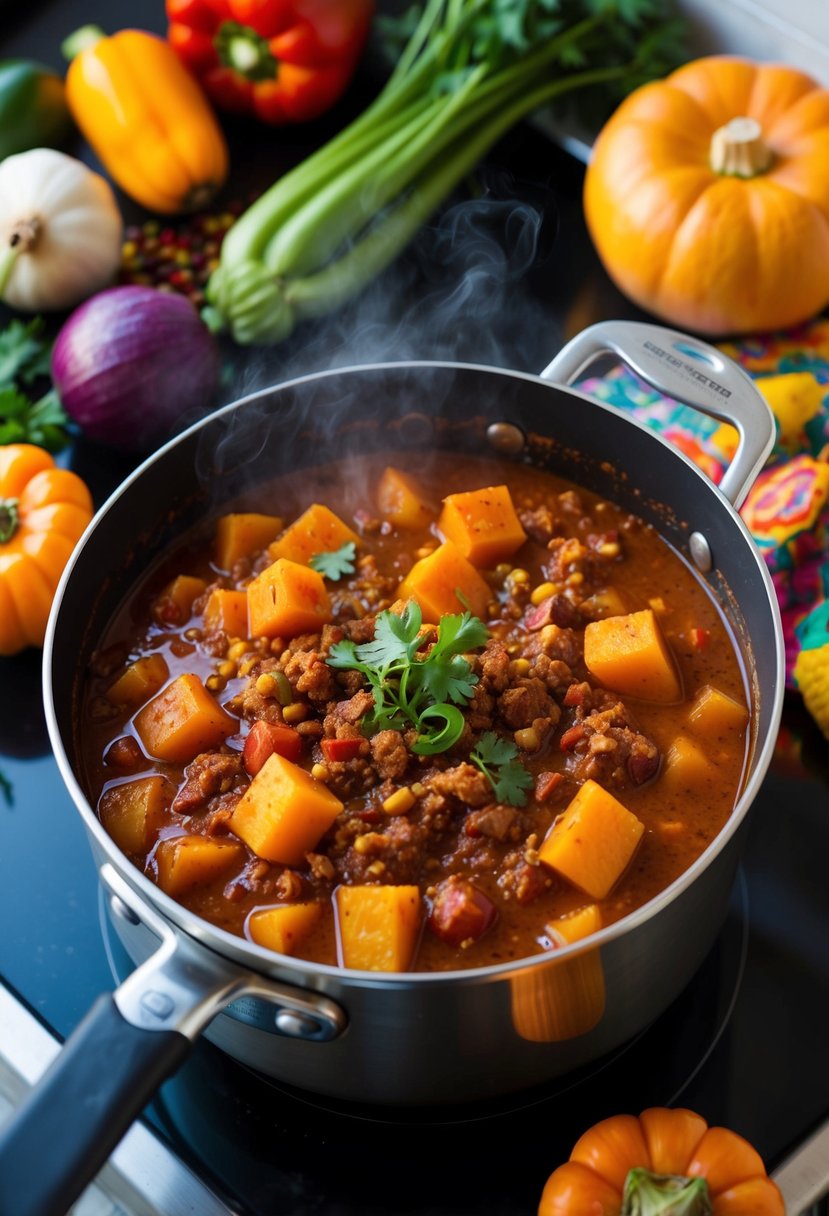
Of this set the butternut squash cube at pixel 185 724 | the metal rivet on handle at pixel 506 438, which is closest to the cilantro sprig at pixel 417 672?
the butternut squash cube at pixel 185 724

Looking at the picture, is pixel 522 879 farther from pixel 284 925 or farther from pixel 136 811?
pixel 136 811

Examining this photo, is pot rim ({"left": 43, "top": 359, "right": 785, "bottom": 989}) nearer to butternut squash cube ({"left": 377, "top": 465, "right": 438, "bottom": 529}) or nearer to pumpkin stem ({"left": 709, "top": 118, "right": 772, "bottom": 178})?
butternut squash cube ({"left": 377, "top": 465, "right": 438, "bottom": 529})

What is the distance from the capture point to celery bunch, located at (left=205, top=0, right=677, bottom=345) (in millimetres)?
2875

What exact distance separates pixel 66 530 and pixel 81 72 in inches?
54.1

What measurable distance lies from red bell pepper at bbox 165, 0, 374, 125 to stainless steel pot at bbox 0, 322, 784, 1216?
1193 millimetres

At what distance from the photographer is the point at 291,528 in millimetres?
2379

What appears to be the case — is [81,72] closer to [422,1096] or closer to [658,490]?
[658,490]

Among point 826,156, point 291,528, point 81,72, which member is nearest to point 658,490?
point 291,528

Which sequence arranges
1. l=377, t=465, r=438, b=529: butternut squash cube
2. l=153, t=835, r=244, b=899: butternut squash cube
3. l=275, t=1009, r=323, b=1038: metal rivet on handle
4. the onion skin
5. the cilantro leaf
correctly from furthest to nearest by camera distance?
1. the cilantro leaf
2. the onion skin
3. l=377, t=465, r=438, b=529: butternut squash cube
4. l=153, t=835, r=244, b=899: butternut squash cube
5. l=275, t=1009, r=323, b=1038: metal rivet on handle

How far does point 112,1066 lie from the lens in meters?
1.37

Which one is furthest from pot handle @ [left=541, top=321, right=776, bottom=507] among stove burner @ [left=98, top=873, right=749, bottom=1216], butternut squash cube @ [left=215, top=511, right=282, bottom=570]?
stove burner @ [left=98, top=873, right=749, bottom=1216]

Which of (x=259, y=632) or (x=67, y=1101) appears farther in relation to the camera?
(x=259, y=632)

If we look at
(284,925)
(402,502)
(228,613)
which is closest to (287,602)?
(228,613)

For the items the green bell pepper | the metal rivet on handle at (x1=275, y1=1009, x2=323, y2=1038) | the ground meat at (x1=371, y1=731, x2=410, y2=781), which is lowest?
the ground meat at (x1=371, y1=731, x2=410, y2=781)
